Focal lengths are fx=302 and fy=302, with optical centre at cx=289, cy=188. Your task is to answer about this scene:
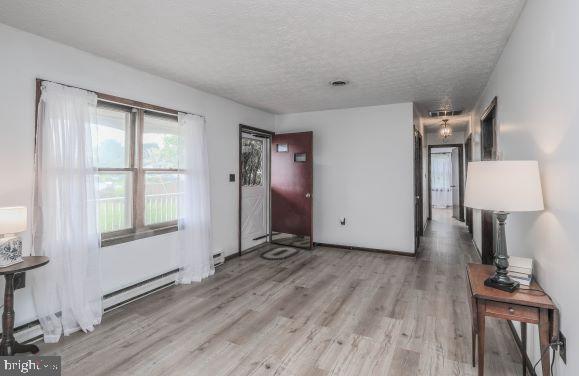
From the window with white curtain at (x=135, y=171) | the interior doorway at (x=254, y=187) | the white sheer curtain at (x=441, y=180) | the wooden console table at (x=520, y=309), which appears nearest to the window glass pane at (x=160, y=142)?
the window with white curtain at (x=135, y=171)

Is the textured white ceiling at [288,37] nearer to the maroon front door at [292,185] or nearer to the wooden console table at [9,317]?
the maroon front door at [292,185]

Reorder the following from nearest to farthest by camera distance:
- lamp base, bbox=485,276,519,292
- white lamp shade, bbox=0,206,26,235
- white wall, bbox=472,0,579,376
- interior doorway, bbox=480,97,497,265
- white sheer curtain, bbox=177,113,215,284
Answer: white wall, bbox=472,0,579,376 < lamp base, bbox=485,276,519,292 < white lamp shade, bbox=0,206,26,235 < white sheer curtain, bbox=177,113,215,284 < interior doorway, bbox=480,97,497,265

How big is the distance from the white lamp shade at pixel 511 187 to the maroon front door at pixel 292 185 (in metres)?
3.65

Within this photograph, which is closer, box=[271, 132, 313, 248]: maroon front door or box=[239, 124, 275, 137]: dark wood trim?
box=[239, 124, 275, 137]: dark wood trim

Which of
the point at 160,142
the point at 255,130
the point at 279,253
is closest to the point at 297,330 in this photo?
the point at 279,253

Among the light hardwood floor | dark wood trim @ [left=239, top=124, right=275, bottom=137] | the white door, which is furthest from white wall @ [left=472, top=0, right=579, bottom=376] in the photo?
the white door

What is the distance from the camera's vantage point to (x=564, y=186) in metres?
1.49

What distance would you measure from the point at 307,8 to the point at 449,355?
2.68m

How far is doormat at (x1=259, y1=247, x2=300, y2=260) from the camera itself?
4.79m

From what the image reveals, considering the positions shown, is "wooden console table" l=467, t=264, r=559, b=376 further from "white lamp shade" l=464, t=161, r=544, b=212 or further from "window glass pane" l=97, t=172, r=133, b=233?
"window glass pane" l=97, t=172, r=133, b=233

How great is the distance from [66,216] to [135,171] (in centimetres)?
88

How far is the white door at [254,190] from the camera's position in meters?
5.24

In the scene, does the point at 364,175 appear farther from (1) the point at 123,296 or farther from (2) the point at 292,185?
(1) the point at 123,296

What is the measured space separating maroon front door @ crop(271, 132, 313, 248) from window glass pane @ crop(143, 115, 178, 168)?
2205 mm
